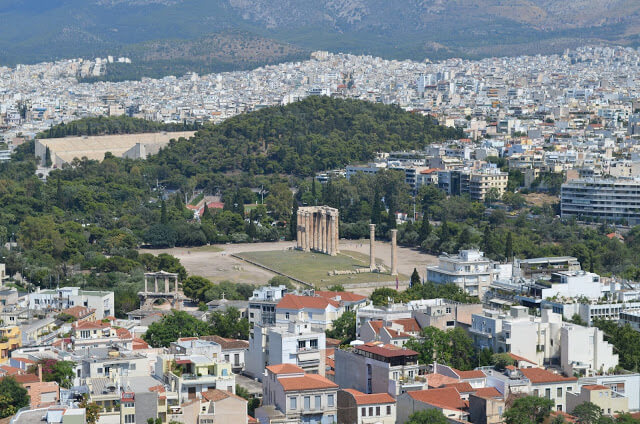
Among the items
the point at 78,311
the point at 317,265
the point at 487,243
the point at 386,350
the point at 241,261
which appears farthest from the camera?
the point at 241,261

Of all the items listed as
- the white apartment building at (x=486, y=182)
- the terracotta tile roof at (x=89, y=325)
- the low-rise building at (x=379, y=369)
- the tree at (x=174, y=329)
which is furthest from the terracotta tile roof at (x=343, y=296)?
the white apartment building at (x=486, y=182)

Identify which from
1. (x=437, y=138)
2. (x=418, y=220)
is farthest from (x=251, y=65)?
(x=418, y=220)

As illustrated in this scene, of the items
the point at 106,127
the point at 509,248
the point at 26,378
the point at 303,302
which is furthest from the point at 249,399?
the point at 106,127

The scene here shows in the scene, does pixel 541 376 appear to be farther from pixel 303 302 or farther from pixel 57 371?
pixel 57 371

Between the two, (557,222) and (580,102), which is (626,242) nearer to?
(557,222)

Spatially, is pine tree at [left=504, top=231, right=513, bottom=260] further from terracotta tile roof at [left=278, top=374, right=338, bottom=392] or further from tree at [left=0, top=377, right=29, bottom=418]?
tree at [left=0, top=377, right=29, bottom=418]

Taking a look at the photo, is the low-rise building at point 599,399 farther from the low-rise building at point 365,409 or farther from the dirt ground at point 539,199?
the dirt ground at point 539,199
